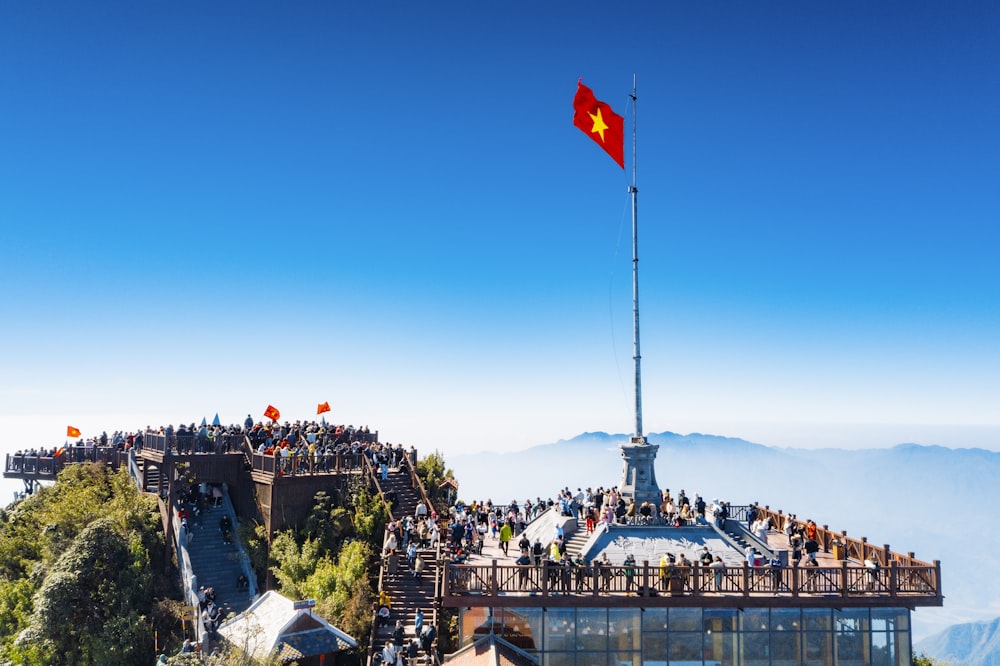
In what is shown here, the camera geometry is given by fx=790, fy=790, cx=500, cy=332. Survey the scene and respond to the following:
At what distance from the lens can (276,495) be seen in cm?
3825

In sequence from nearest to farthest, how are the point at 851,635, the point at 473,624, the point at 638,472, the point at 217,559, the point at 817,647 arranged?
1. the point at 817,647
2. the point at 851,635
3. the point at 473,624
4. the point at 638,472
5. the point at 217,559

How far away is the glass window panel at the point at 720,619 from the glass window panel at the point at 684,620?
244 mm

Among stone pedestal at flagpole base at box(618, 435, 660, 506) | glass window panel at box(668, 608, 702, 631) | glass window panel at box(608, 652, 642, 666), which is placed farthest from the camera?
stone pedestal at flagpole base at box(618, 435, 660, 506)

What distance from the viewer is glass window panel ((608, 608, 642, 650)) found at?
26.3m

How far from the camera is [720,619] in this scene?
26.4m

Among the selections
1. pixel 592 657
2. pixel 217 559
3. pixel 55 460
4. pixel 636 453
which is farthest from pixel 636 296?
pixel 55 460

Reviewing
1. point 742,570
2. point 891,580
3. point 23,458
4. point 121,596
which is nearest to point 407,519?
point 121,596

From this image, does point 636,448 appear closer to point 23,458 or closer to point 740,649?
point 740,649

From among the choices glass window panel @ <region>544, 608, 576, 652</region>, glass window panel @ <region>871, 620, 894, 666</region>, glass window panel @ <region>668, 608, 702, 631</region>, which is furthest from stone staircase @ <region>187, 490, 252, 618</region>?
glass window panel @ <region>871, 620, 894, 666</region>

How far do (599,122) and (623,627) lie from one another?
726 inches

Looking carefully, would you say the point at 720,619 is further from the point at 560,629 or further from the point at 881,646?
the point at 881,646

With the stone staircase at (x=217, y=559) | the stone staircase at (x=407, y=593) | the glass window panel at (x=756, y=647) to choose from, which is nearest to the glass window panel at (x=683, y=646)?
the glass window panel at (x=756, y=647)

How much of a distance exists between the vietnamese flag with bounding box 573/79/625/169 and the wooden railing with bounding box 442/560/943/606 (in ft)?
50.1

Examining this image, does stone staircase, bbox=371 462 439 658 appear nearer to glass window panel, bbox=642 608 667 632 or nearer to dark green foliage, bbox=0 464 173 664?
glass window panel, bbox=642 608 667 632
